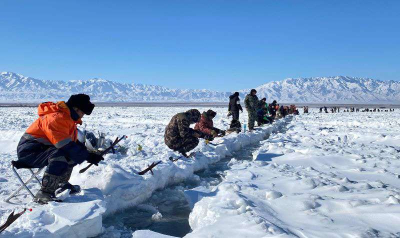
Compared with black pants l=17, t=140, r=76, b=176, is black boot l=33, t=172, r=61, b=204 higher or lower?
lower

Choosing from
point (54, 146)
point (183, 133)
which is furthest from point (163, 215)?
point (183, 133)

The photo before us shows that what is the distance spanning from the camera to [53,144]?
342 cm

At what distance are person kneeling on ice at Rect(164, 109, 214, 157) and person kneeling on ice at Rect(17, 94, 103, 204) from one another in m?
3.03

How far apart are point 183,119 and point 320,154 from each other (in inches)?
116

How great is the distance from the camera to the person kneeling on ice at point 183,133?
21.2 ft

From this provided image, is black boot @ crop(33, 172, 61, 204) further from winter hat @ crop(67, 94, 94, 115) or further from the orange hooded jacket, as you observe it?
winter hat @ crop(67, 94, 94, 115)

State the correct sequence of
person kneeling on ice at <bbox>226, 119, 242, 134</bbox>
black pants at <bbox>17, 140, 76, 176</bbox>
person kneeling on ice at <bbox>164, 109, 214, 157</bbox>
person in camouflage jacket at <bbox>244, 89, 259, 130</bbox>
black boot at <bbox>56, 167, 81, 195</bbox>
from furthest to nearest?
person in camouflage jacket at <bbox>244, 89, 259, 130</bbox> < person kneeling on ice at <bbox>226, 119, 242, 134</bbox> < person kneeling on ice at <bbox>164, 109, 214, 157</bbox> < black boot at <bbox>56, 167, 81, 195</bbox> < black pants at <bbox>17, 140, 76, 176</bbox>

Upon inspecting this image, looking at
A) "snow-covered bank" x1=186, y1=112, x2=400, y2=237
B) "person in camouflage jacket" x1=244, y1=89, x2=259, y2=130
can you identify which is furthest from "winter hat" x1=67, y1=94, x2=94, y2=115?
"person in camouflage jacket" x1=244, y1=89, x2=259, y2=130

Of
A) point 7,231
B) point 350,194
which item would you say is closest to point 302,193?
point 350,194

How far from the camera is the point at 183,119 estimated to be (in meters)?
6.45

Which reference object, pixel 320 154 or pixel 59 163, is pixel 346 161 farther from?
pixel 59 163

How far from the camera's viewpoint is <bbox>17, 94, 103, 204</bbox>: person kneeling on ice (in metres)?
3.30

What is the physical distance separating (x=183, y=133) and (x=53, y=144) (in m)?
3.32

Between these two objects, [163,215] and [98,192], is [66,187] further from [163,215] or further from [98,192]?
[163,215]
